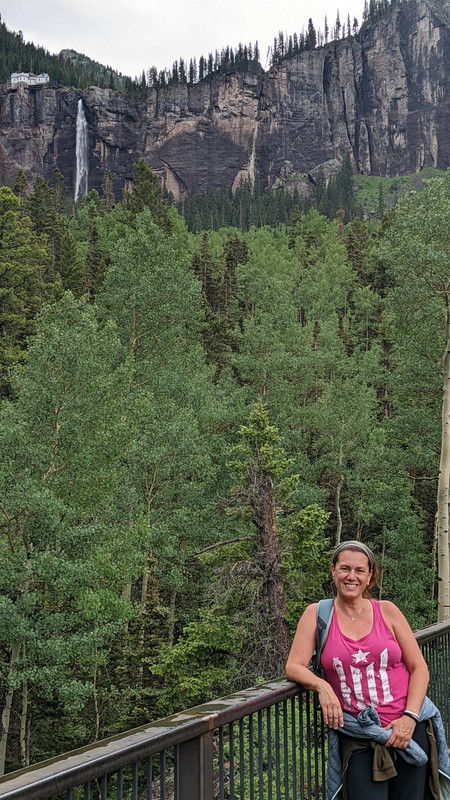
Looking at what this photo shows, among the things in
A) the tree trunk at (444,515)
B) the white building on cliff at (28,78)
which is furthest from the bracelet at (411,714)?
the white building on cliff at (28,78)

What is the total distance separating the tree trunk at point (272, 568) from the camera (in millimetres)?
17156

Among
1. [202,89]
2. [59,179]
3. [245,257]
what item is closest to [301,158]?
[202,89]

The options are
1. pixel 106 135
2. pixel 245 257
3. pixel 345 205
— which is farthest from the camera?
pixel 106 135

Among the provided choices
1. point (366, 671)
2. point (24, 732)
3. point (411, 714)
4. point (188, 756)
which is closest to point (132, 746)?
point (188, 756)

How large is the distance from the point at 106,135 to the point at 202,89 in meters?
29.9

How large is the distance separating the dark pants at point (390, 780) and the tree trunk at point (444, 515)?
12.0m

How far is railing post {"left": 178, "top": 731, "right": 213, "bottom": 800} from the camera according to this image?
290cm

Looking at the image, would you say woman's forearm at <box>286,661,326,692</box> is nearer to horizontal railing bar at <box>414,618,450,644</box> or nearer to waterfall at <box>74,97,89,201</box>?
horizontal railing bar at <box>414,618,450,644</box>

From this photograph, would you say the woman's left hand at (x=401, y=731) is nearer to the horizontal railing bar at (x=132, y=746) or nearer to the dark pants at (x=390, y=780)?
the dark pants at (x=390, y=780)

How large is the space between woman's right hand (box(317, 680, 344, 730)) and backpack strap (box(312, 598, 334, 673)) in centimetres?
15

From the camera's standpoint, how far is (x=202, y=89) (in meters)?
177

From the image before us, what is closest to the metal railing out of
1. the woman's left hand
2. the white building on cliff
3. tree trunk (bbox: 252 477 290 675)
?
the woman's left hand

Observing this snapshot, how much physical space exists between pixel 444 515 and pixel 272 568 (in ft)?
15.0

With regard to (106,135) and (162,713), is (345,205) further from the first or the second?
(162,713)
